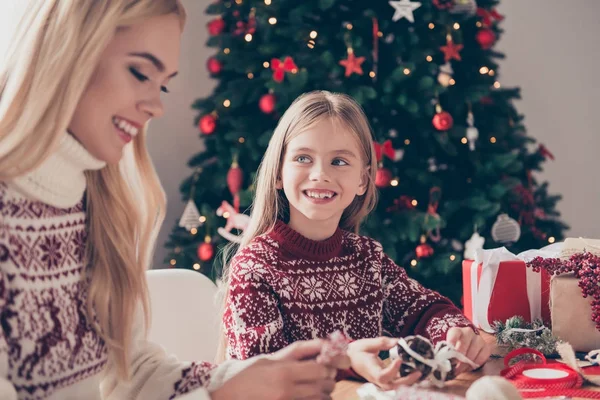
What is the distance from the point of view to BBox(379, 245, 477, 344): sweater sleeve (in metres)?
1.43

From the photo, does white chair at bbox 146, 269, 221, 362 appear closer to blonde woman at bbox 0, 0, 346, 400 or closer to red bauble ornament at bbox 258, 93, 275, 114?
blonde woman at bbox 0, 0, 346, 400

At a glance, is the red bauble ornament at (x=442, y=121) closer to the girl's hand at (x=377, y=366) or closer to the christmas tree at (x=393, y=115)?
the christmas tree at (x=393, y=115)

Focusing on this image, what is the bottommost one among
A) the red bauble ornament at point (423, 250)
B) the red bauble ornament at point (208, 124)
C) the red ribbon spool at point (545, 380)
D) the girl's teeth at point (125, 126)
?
the red ribbon spool at point (545, 380)

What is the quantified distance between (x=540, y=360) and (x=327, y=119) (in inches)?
27.4

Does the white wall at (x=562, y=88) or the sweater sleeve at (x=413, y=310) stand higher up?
the white wall at (x=562, y=88)

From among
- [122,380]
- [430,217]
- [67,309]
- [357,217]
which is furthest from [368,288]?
[430,217]

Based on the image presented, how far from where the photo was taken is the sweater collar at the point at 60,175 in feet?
2.91

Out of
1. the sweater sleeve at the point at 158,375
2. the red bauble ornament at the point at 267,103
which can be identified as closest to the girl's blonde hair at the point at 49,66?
the sweater sleeve at the point at 158,375

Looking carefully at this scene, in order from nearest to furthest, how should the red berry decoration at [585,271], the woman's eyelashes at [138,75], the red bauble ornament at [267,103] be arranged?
the woman's eyelashes at [138,75], the red berry decoration at [585,271], the red bauble ornament at [267,103]

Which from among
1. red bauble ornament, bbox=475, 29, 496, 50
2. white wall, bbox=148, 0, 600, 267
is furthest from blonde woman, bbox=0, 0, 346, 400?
white wall, bbox=148, 0, 600, 267

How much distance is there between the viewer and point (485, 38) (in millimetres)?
3365

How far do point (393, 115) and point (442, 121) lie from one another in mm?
244

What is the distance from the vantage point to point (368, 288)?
5.16ft

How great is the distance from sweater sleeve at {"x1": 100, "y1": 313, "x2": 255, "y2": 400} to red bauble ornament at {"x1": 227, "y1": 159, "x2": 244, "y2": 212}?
80.8 inches
